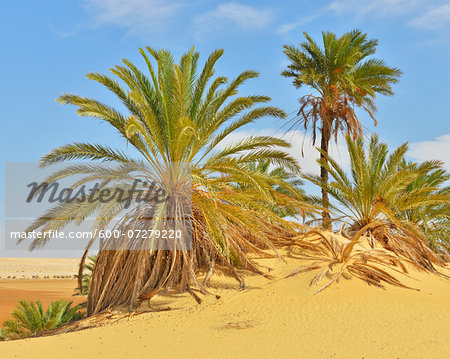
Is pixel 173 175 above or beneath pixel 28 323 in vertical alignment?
above

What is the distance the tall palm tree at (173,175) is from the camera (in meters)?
12.2

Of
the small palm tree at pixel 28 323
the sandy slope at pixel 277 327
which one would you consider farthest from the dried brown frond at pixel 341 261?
the small palm tree at pixel 28 323

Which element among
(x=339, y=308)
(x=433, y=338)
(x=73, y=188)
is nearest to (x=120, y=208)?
(x=73, y=188)

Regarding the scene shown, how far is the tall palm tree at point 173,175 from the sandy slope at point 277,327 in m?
0.95

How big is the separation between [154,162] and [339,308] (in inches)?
244

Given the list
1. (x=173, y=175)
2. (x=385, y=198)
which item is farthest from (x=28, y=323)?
(x=385, y=198)

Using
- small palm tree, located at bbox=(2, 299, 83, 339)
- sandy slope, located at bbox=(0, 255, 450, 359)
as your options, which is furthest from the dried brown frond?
small palm tree, located at bbox=(2, 299, 83, 339)

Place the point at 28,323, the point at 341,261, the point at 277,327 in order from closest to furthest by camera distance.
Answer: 1. the point at 277,327
2. the point at 341,261
3. the point at 28,323

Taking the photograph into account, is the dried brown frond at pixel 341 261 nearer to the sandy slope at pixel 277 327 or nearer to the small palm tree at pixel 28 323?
the sandy slope at pixel 277 327

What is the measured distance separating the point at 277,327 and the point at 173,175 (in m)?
5.09

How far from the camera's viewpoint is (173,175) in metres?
12.6

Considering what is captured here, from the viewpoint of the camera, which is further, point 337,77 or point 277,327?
point 337,77

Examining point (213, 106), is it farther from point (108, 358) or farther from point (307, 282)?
point (108, 358)

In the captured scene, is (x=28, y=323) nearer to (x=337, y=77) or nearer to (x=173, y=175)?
(x=173, y=175)
